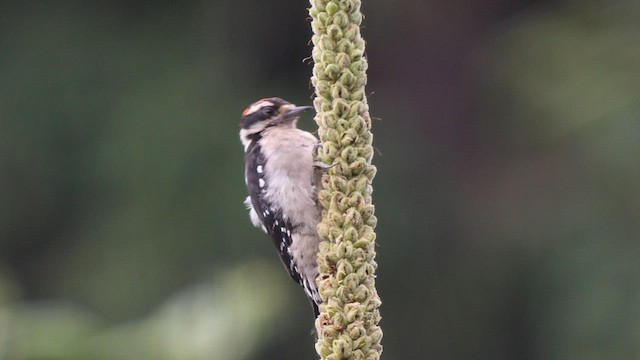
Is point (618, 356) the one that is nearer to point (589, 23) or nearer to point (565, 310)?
point (565, 310)

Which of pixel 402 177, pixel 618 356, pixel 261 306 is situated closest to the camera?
pixel 261 306

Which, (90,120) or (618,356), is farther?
(90,120)

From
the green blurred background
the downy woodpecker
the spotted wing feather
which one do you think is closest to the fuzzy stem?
the downy woodpecker

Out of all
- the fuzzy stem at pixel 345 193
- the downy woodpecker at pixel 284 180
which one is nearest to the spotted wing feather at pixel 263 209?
the downy woodpecker at pixel 284 180

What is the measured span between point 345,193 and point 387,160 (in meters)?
7.48

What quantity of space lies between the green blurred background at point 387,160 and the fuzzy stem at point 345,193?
6626mm

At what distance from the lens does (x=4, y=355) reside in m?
4.04

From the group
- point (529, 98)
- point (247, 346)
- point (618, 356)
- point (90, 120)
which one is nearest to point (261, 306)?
point (247, 346)

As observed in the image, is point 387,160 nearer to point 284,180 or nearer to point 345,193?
point 284,180

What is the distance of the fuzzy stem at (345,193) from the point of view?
2895 mm

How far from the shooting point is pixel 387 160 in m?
10.5

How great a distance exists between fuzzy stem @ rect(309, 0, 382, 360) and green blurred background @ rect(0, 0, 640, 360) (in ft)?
21.7

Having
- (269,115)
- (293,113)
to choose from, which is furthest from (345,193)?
(269,115)

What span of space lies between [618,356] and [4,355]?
604 cm
